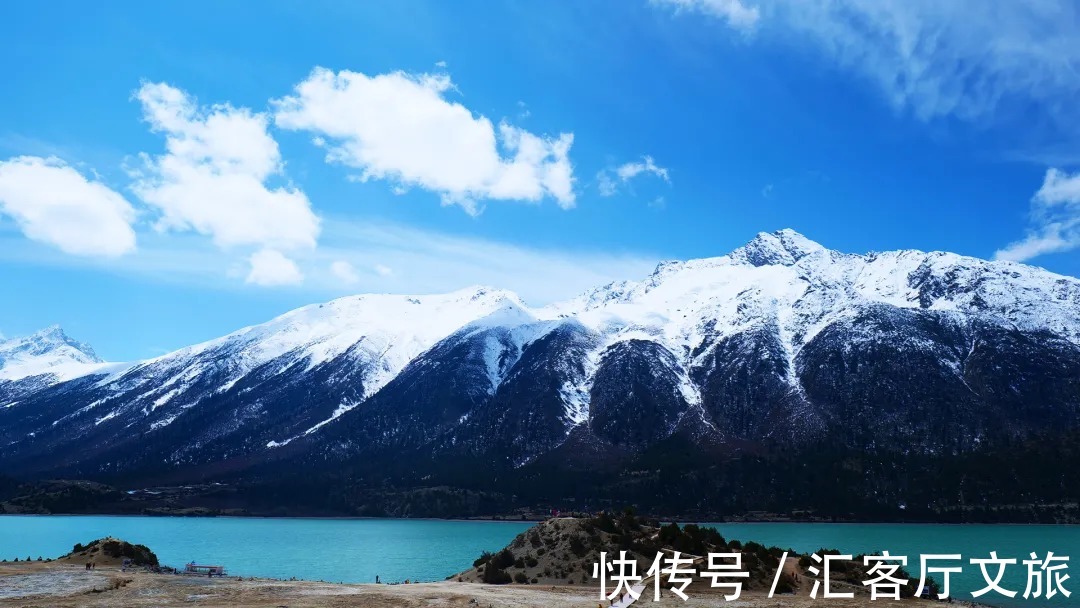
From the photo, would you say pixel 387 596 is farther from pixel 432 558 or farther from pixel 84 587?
pixel 432 558

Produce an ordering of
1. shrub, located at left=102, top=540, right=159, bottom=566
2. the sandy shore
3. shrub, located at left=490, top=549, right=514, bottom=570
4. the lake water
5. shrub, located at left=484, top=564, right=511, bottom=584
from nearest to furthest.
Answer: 1. the sandy shore
2. shrub, located at left=484, top=564, right=511, bottom=584
3. shrub, located at left=490, top=549, right=514, bottom=570
4. shrub, located at left=102, top=540, right=159, bottom=566
5. the lake water

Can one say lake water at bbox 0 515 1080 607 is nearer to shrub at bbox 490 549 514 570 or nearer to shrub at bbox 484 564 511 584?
shrub at bbox 490 549 514 570

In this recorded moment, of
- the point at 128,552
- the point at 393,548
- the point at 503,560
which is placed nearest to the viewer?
the point at 503,560

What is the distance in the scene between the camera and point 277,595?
56.4m

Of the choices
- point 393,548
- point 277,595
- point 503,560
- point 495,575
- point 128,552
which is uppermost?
point 277,595

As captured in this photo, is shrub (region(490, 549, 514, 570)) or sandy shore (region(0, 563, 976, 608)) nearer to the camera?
sandy shore (region(0, 563, 976, 608))

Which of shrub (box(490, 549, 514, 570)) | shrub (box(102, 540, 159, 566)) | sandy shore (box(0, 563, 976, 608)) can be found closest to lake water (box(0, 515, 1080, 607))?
shrub (box(102, 540, 159, 566))

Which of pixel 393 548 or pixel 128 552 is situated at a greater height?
pixel 128 552

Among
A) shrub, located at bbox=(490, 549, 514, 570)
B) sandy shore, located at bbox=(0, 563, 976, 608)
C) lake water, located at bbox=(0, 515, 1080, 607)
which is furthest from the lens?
lake water, located at bbox=(0, 515, 1080, 607)

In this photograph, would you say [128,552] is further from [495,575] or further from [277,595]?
[495,575]

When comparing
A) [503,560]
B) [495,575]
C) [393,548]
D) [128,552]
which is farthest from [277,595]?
[393,548]

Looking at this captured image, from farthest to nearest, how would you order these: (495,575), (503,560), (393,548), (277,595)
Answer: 1. (393,548)
2. (503,560)
3. (495,575)
4. (277,595)

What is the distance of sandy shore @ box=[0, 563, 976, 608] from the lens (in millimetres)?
51344

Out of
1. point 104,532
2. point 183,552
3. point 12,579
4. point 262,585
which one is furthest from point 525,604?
point 104,532
